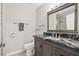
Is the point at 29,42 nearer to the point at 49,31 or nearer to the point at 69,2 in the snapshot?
the point at 49,31

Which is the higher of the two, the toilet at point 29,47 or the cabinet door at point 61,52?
the cabinet door at point 61,52

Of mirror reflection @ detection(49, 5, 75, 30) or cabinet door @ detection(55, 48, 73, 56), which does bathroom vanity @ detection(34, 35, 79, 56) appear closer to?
cabinet door @ detection(55, 48, 73, 56)

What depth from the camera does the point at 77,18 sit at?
1218 mm

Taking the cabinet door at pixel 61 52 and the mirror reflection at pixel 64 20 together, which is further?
the mirror reflection at pixel 64 20

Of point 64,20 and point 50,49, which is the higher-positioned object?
point 64,20

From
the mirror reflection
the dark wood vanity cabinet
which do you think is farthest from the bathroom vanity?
the mirror reflection

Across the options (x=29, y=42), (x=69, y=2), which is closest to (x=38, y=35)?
(x=29, y=42)

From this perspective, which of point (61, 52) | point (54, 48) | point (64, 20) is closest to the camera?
point (61, 52)

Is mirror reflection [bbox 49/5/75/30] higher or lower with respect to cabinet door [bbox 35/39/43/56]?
higher

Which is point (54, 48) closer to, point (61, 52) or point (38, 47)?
point (61, 52)

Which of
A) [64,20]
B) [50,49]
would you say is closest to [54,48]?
[50,49]

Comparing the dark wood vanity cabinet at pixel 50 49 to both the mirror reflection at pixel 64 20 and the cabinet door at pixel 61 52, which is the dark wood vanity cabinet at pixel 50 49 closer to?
the cabinet door at pixel 61 52

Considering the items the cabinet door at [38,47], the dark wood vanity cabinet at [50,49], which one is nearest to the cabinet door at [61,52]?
the dark wood vanity cabinet at [50,49]

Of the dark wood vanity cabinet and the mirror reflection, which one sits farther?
the mirror reflection
